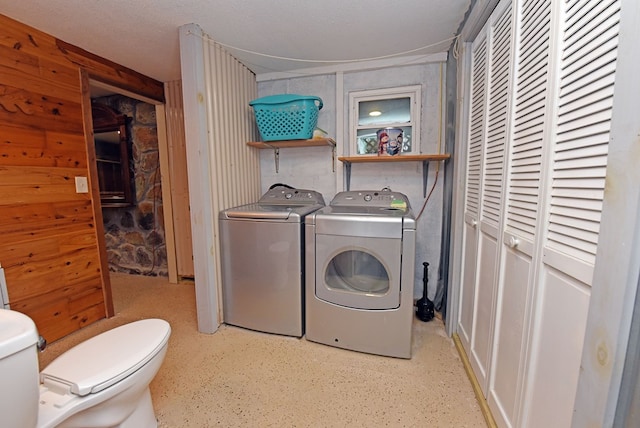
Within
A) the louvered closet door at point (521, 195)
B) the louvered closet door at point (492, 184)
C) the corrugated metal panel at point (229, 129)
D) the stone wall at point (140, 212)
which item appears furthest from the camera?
the stone wall at point (140, 212)

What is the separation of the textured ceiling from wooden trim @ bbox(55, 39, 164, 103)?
64mm

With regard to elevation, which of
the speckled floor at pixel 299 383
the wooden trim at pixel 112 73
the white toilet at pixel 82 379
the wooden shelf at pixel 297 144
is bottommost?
the speckled floor at pixel 299 383

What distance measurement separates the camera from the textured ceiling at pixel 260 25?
1578mm

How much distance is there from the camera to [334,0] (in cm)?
153

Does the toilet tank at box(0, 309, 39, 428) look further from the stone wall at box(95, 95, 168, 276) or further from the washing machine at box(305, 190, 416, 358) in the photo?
the stone wall at box(95, 95, 168, 276)

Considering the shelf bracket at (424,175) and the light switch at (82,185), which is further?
the shelf bracket at (424,175)

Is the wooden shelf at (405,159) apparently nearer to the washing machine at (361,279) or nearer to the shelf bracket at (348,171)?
the shelf bracket at (348,171)

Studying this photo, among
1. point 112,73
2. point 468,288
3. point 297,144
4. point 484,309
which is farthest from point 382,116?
point 112,73

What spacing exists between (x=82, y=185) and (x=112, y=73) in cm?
97

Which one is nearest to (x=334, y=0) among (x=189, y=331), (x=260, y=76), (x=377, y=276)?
(x=260, y=76)

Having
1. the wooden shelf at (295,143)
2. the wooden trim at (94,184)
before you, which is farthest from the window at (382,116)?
the wooden trim at (94,184)

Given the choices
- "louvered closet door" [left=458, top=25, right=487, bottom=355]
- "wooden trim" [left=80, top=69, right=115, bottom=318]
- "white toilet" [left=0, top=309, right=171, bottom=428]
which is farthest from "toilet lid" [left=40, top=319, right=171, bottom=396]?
"louvered closet door" [left=458, top=25, right=487, bottom=355]

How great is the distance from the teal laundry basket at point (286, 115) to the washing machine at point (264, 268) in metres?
0.62

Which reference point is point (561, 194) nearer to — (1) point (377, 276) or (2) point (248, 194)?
(1) point (377, 276)
